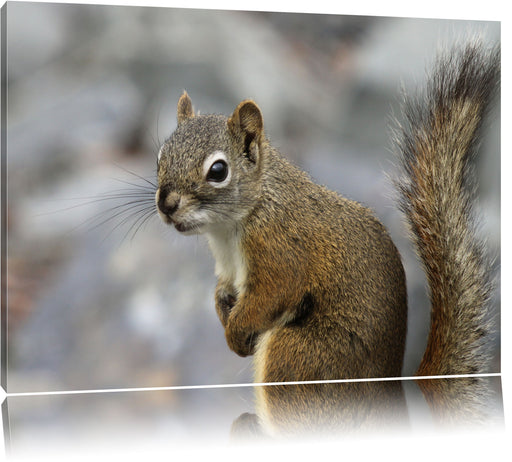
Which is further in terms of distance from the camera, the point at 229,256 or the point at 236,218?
the point at 229,256

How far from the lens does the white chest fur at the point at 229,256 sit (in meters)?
3.50

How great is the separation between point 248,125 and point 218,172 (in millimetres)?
245

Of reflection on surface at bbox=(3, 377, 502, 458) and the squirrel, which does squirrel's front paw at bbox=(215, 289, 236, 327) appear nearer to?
the squirrel

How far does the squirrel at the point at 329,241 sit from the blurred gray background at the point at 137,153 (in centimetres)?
21

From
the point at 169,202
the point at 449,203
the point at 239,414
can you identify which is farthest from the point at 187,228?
the point at 449,203

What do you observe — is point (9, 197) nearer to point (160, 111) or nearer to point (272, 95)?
point (160, 111)

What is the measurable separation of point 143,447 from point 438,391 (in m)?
1.58

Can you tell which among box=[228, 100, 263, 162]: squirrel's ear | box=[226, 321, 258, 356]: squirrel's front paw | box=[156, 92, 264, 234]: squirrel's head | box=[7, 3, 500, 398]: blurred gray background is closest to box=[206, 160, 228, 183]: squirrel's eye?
box=[156, 92, 264, 234]: squirrel's head

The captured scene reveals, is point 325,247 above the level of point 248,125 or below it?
below

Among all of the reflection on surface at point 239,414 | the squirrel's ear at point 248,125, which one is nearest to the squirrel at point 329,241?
the squirrel's ear at point 248,125

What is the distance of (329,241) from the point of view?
3.63 metres

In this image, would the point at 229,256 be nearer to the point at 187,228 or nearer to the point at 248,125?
the point at 187,228

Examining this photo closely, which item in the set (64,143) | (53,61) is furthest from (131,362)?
(53,61)

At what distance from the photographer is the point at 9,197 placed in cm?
356
